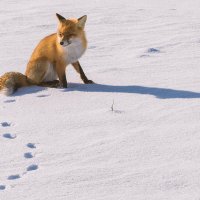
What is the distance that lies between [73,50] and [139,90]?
3.10 feet

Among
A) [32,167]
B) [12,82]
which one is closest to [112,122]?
[32,167]

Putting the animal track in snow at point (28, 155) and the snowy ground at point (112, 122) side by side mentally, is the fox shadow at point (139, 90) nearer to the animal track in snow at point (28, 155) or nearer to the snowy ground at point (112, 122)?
the snowy ground at point (112, 122)

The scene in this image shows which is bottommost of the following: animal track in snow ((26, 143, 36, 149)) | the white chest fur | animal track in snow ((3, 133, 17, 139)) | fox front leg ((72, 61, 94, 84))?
animal track in snow ((26, 143, 36, 149))

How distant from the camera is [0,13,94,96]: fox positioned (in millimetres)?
5863

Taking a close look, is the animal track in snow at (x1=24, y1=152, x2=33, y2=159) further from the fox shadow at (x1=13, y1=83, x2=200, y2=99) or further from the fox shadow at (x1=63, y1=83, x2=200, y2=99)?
the fox shadow at (x1=63, y1=83, x2=200, y2=99)

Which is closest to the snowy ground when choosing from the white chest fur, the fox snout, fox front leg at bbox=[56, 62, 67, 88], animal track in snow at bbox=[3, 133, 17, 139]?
animal track in snow at bbox=[3, 133, 17, 139]

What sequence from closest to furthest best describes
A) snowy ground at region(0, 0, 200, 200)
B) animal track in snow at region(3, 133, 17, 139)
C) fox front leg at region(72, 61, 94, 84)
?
snowy ground at region(0, 0, 200, 200)
animal track in snow at region(3, 133, 17, 139)
fox front leg at region(72, 61, 94, 84)

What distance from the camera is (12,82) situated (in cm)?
586

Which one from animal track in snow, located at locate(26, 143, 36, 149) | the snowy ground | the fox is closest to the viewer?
the snowy ground

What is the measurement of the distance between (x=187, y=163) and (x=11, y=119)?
207cm

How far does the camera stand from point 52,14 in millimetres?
10211

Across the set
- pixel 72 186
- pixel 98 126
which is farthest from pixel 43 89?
pixel 72 186

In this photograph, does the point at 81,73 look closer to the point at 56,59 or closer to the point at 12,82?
the point at 56,59

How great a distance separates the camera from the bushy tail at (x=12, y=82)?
19.0 feet
